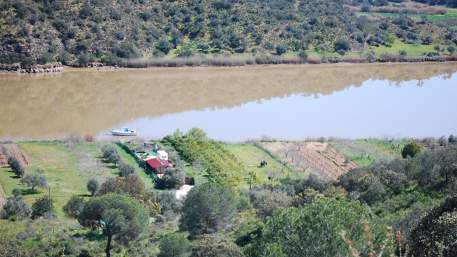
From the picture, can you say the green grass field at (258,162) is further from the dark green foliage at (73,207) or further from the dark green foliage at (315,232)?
the dark green foliage at (315,232)

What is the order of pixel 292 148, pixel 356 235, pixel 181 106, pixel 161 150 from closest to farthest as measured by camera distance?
1. pixel 356 235
2. pixel 161 150
3. pixel 292 148
4. pixel 181 106

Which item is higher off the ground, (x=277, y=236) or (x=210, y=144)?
(x=277, y=236)

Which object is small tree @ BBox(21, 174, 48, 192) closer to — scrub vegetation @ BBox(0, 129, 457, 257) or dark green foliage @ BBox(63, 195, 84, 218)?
scrub vegetation @ BBox(0, 129, 457, 257)

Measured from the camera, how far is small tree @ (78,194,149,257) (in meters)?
17.8

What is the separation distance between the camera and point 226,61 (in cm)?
4906

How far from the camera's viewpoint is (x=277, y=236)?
500 inches

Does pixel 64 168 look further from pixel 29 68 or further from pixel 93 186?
pixel 29 68

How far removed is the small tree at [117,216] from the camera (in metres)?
17.8

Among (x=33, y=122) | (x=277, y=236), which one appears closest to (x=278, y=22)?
(x=33, y=122)

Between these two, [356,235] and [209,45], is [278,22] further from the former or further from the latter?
[356,235]

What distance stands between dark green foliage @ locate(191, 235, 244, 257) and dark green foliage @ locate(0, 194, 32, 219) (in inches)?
269

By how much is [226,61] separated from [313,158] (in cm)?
2064

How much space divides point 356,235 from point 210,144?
17.5 meters

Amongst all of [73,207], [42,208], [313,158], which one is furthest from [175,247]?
[313,158]
